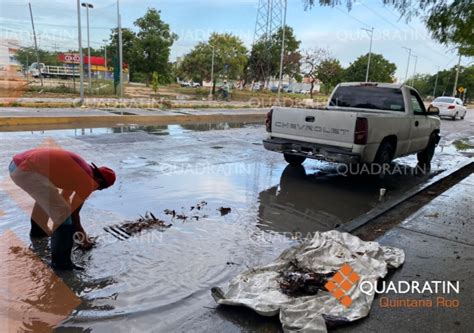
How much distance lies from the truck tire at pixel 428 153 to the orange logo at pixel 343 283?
7.27m

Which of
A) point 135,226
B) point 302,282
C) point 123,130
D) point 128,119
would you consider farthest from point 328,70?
point 302,282

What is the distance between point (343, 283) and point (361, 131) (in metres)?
3.98

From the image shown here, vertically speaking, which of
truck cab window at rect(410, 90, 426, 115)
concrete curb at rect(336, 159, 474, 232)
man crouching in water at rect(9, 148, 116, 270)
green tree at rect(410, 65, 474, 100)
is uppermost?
green tree at rect(410, 65, 474, 100)

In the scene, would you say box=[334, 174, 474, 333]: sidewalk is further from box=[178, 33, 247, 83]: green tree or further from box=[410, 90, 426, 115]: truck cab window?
box=[178, 33, 247, 83]: green tree

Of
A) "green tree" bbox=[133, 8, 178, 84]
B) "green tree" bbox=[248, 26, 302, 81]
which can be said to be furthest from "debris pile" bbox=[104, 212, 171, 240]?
"green tree" bbox=[248, 26, 302, 81]

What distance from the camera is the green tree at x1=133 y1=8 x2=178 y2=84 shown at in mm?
32469

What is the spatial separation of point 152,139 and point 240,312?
349 inches

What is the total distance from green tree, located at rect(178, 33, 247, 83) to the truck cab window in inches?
1451

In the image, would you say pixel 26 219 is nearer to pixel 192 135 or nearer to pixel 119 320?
pixel 119 320

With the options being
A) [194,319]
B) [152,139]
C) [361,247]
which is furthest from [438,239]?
[152,139]

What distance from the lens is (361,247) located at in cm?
431

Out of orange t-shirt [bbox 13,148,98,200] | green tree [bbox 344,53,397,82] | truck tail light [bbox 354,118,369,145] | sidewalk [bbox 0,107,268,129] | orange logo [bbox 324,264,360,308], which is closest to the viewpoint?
orange logo [bbox 324,264,360,308]

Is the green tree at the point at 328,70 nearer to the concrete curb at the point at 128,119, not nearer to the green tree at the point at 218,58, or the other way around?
the green tree at the point at 218,58

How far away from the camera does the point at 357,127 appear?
7.03 m
